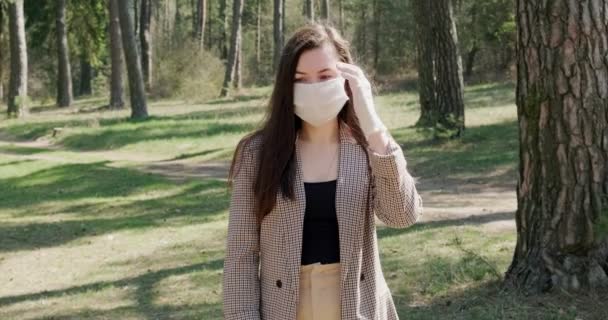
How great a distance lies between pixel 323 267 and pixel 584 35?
141 inches

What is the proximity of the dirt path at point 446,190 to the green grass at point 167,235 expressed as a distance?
0.31 feet

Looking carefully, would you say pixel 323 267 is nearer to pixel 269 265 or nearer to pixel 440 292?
pixel 269 265

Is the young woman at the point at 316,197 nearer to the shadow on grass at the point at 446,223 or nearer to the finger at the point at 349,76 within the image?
the finger at the point at 349,76

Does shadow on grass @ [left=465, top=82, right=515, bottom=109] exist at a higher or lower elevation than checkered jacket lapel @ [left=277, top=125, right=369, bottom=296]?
lower

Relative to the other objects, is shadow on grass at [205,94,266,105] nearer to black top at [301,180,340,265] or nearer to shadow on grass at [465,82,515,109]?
shadow on grass at [465,82,515,109]

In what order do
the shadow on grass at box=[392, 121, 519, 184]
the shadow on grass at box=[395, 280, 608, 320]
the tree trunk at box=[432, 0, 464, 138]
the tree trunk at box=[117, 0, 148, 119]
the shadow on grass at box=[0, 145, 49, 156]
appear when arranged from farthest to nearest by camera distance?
the tree trunk at box=[117, 0, 148, 119], the shadow on grass at box=[0, 145, 49, 156], the tree trunk at box=[432, 0, 464, 138], the shadow on grass at box=[392, 121, 519, 184], the shadow on grass at box=[395, 280, 608, 320]

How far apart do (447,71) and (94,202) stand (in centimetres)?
736

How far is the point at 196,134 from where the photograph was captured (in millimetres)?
22875

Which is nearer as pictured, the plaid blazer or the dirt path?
the plaid blazer

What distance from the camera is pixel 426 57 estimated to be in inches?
677

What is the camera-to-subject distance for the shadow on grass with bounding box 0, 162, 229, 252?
1150cm

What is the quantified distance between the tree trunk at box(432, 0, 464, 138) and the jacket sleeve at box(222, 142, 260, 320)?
14405 mm

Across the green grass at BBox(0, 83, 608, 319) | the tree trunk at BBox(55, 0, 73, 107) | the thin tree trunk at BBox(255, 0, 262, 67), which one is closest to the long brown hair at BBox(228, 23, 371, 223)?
the green grass at BBox(0, 83, 608, 319)

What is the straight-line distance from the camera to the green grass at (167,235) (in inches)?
275
